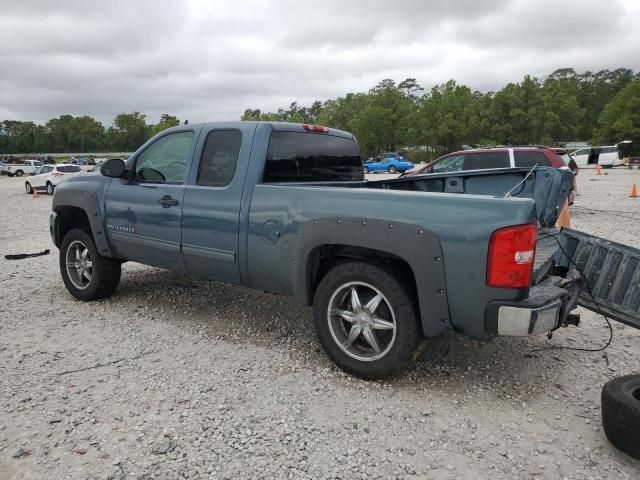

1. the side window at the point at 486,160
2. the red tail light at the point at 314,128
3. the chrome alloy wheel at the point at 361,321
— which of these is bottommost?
the chrome alloy wheel at the point at 361,321

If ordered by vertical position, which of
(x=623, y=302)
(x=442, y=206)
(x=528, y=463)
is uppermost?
(x=442, y=206)

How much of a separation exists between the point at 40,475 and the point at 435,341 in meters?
2.84

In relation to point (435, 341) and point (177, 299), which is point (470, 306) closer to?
point (435, 341)

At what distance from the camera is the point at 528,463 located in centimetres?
268

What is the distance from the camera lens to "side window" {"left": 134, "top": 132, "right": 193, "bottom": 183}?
459 cm

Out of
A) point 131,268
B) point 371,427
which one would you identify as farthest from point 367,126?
point 371,427

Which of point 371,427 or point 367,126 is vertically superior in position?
point 367,126

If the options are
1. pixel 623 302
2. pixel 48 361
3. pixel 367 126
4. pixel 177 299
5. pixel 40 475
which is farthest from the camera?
pixel 367 126

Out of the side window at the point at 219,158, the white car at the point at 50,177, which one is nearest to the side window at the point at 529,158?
the side window at the point at 219,158

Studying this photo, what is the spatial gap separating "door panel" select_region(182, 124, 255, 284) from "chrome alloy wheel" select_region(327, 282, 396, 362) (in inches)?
38.0

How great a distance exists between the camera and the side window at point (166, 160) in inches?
181

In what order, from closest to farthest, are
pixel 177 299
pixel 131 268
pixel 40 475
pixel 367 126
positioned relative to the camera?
pixel 40 475 → pixel 177 299 → pixel 131 268 → pixel 367 126

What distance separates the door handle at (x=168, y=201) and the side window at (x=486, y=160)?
26.4 ft

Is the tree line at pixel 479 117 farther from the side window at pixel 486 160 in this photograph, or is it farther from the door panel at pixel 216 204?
the door panel at pixel 216 204
